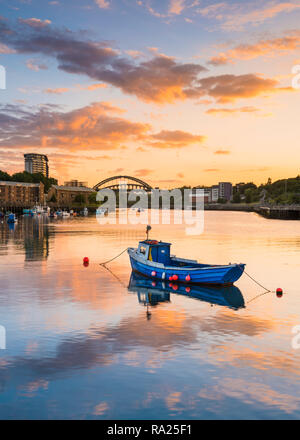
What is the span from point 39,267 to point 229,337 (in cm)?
3246

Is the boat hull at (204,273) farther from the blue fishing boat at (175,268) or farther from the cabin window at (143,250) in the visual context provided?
the cabin window at (143,250)

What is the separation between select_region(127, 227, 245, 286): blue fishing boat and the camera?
38219 mm

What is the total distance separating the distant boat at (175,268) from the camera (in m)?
38.2

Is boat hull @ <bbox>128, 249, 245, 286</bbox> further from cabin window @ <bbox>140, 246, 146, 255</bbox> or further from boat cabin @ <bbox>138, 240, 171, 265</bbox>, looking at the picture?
cabin window @ <bbox>140, 246, 146, 255</bbox>

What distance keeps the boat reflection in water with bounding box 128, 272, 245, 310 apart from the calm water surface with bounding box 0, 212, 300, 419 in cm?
38

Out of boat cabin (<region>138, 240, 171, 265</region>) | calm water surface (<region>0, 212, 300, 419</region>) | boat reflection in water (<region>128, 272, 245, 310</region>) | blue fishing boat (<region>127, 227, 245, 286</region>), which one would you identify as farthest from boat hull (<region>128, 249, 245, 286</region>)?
calm water surface (<region>0, 212, 300, 419</region>)

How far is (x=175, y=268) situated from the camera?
39500 millimetres

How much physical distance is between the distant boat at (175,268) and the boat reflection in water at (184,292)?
2.13ft

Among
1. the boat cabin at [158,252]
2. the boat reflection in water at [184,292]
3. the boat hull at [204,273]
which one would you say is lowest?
the boat reflection in water at [184,292]

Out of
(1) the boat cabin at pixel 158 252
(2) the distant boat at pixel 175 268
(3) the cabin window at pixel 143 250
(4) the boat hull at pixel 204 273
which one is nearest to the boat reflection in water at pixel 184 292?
(4) the boat hull at pixel 204 273

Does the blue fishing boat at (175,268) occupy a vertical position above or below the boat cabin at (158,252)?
below

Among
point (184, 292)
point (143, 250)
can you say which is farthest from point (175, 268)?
point (143, 250)
